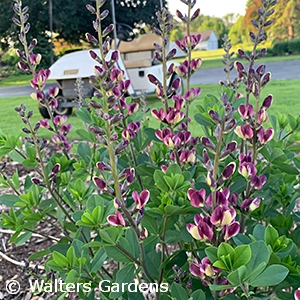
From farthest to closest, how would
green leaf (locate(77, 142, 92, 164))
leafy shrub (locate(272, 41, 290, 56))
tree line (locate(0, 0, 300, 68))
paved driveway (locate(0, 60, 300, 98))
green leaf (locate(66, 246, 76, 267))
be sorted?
leafy shrub (locate(272, 41, 290, 56)), tree line (locate(0, 0, 300, 68)), paved driveway (locate(0, 60, 300, 98)), green leaf (locate(77, 142, 92, 164)), green leaf (locate(66, 246, 76, 267))

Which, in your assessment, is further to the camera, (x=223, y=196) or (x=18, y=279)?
(x=18, y=279)

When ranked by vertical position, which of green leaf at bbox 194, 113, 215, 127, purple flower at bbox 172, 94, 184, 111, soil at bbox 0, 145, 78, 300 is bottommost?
soil at bbox 0, 145, 78, 300

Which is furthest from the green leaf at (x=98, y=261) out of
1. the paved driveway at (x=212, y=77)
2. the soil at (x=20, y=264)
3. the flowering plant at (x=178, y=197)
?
the paved driveway at (x=212, y=77)

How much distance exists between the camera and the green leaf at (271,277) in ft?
1.89

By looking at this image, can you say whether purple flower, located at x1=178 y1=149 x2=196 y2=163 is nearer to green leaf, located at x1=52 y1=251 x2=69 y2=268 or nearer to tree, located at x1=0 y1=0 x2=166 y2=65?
green leaf, located at x1=52 y1=251 x2=69 y2=268

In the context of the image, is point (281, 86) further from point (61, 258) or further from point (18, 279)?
point (61, 258)

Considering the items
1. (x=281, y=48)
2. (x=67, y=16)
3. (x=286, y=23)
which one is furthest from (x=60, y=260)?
(x=286, y=23)

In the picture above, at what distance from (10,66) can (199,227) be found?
1750 centimetres

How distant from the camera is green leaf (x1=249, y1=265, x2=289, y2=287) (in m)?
0.58

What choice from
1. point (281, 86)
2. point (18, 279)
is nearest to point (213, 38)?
point (281, 86)

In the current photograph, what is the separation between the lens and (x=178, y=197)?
2.74 ft

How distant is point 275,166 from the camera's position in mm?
976

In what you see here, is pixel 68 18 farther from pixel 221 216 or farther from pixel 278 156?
pixel 221 216

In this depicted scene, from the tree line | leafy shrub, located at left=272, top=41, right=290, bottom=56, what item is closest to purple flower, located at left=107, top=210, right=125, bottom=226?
the tree line
